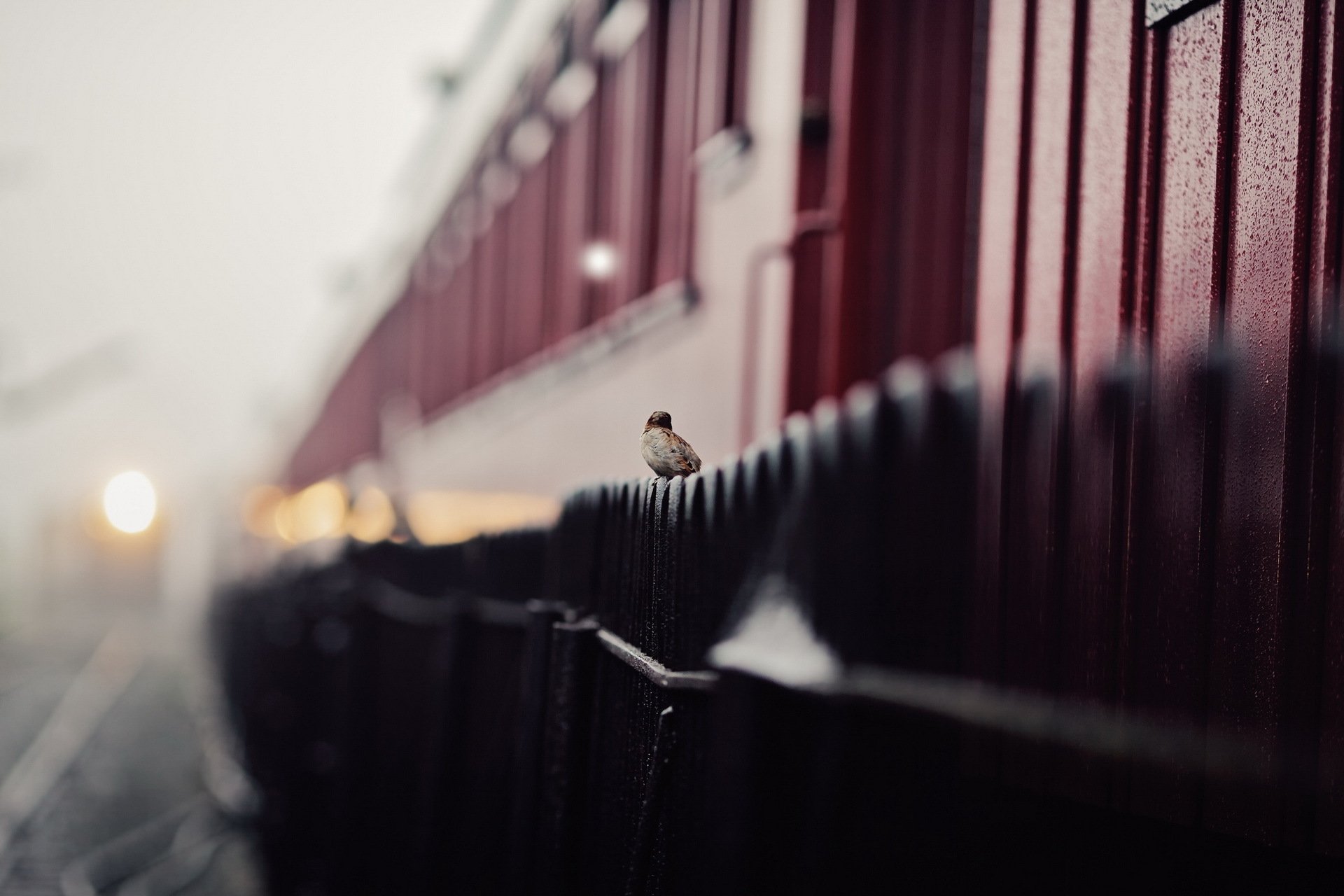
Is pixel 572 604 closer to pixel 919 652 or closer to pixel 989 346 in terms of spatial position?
pixel 919 652

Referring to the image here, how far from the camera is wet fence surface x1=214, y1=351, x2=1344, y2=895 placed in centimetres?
138

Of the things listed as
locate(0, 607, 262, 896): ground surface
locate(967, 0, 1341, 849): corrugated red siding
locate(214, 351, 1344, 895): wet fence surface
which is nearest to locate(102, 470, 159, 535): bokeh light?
locate(0, 607, 262, 896): ground surface

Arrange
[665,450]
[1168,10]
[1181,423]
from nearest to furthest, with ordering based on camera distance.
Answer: [665,450] < [1181,423] < [1168,10]

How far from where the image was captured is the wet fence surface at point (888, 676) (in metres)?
1.38

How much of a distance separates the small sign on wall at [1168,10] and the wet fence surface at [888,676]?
2.48 feet

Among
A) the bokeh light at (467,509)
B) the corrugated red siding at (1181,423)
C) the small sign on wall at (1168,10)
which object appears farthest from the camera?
the bokeh light at (467,509)

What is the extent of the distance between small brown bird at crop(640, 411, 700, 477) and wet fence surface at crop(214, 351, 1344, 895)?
3 centimetres

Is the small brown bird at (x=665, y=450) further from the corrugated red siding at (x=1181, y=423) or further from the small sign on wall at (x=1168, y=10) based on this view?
the small sign on wall at (x=1168, y=10)

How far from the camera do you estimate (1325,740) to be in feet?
8.04

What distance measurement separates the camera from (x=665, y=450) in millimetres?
1690

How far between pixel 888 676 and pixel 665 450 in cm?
60

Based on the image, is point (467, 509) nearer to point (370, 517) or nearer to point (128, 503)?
point (128, 503)

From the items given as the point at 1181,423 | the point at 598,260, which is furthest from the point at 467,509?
the point at 1181,423

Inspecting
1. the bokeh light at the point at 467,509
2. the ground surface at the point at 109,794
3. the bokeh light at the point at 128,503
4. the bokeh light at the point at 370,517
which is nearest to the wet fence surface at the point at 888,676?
the bokeh light at the point at 370,517
